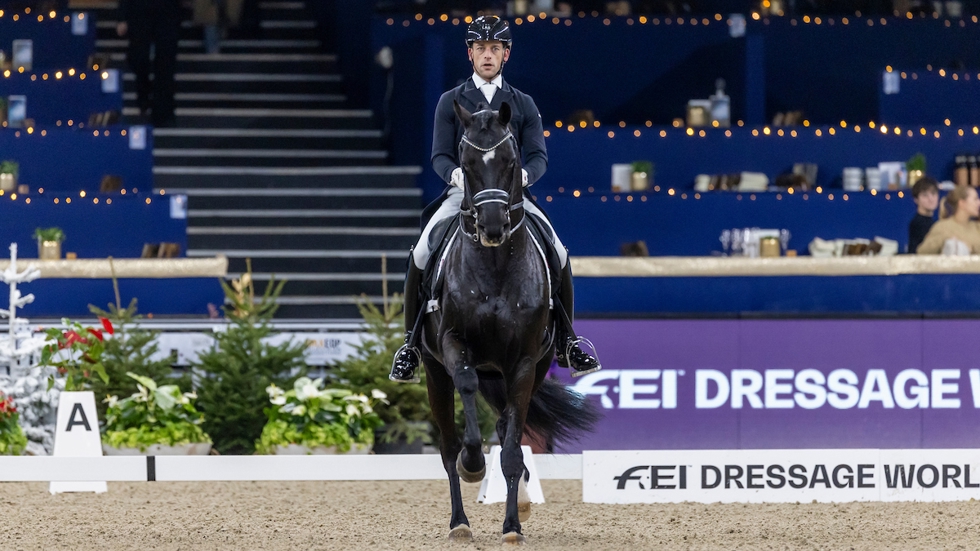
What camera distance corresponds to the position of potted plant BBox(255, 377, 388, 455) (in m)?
8.70

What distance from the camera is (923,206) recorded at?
10.1 m

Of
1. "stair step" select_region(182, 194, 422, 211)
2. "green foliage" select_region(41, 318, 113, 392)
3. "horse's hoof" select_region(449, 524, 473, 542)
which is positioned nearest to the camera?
"horse's hoof" select_region(449, 524, 473, 542)

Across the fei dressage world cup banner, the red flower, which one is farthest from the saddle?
the red flower

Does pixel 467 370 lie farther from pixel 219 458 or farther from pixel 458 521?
pixel 219 458

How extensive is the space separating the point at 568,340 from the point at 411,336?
66 cm

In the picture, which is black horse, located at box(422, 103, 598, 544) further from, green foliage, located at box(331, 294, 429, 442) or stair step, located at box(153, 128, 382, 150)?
stair step, located at box(153, 128, 382, 150)

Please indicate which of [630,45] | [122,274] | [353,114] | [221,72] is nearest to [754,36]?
[630,45]

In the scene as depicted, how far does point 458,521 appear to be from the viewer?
597 cm

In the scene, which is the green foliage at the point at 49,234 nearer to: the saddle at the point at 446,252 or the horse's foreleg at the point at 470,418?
the saddle at the point at 446,252

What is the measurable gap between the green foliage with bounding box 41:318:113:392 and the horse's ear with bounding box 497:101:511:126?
4.11m

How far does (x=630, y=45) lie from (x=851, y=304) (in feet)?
17.1

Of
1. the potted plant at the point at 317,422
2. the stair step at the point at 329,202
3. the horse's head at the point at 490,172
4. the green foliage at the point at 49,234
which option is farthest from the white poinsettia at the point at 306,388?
the stair step at the point at 329,202

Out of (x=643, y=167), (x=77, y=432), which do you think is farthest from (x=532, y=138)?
(x=643, y=167)

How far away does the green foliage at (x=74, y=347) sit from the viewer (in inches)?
341
